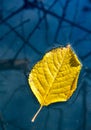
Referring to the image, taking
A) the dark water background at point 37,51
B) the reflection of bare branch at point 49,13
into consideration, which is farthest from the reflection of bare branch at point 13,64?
the reflection of bare branch at point 49,13

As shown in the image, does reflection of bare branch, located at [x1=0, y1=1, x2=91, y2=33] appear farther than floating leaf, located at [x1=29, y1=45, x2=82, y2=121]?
Yes

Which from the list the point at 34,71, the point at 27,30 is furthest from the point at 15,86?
the point at 27,30

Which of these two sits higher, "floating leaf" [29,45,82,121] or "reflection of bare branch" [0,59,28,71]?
"reflection of bare branch" [0,59,28,71]

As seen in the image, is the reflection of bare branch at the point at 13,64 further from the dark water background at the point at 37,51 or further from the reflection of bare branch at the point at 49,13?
the reflection of bare branch at the point at 49,13

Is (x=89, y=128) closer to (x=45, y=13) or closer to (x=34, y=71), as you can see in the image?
(x=34, y=71)

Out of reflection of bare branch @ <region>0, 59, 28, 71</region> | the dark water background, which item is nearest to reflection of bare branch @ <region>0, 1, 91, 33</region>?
the dark water background

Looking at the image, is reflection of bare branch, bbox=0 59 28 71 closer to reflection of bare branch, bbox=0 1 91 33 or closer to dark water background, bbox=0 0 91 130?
dark water background, bbox=0 0 91 130

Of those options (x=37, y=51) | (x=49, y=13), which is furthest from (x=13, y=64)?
(x=49, y=13)
